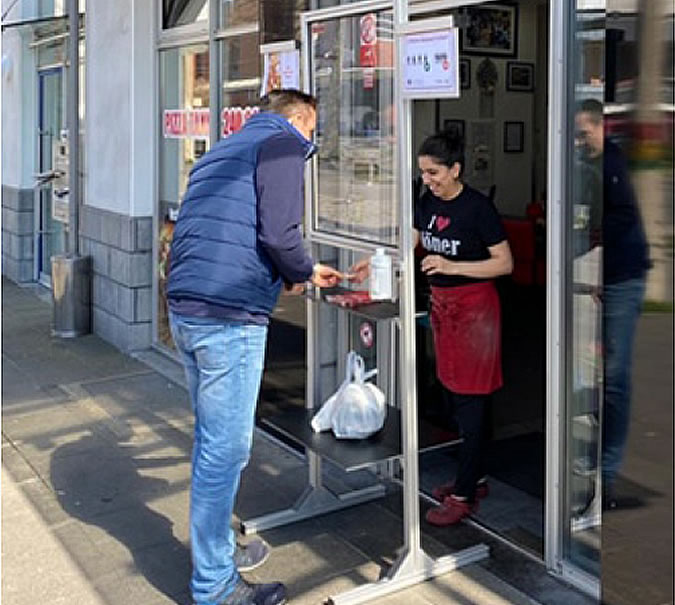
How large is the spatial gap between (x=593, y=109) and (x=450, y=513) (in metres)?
1.75

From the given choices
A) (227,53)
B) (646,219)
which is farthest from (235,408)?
(227,53)

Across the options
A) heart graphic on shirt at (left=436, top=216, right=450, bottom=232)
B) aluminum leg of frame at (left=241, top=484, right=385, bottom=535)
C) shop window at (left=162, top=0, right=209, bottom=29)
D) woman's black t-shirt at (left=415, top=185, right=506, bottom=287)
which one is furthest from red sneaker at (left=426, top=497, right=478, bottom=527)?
shop window at (left=162, top=0, right=209, bottom=29)

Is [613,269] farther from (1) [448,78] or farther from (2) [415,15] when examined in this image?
(2) [415,15]

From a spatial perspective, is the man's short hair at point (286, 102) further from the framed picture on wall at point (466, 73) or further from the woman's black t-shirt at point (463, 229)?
the framed picture on wall at point (466, 73)

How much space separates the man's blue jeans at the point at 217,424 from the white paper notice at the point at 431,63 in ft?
3.22

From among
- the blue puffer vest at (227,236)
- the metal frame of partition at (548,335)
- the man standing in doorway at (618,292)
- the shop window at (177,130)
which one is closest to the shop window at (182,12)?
the shop window at (177,130)

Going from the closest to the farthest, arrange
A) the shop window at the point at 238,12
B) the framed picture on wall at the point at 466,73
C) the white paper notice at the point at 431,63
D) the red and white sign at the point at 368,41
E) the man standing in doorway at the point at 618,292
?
the man standing in doorway at the point at 618,292, the white paper notice at the point at 431,63, the red and white sign at the point at 368,41, the shop window at the point at 238,12, the framed picture on wall at the point at 466,73

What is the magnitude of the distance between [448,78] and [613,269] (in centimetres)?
87

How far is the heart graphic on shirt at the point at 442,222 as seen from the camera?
12.5ft

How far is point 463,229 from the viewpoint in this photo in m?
3.76

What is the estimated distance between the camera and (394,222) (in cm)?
368

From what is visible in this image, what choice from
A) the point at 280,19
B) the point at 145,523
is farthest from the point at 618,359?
the point at 280,19

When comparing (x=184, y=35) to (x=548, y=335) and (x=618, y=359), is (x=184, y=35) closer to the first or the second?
Result: (x=548, y=335)

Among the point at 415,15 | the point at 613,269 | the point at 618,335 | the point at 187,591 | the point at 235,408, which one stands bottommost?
the point at 187,591
